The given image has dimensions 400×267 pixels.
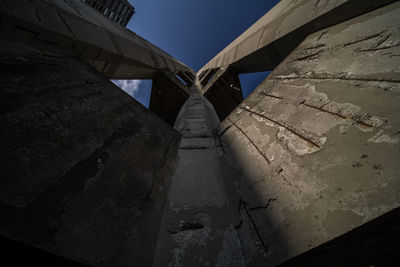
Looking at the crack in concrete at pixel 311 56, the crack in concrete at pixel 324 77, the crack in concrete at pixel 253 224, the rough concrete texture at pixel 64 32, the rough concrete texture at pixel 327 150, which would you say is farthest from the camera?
the crack in concrete at pixel 311 56

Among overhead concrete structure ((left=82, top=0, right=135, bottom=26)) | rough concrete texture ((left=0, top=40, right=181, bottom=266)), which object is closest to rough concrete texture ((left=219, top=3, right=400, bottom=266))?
rough concrete texture ((left=0, top=40, right=181, bottom=266))

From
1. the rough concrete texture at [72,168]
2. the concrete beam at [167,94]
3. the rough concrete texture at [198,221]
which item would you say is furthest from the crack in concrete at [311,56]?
the concrete beam at [167,94]

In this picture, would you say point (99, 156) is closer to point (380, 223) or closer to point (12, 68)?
point (12, 68)

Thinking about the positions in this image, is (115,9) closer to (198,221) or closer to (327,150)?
(198,221)

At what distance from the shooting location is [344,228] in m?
0.57

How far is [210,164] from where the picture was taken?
5.11ft

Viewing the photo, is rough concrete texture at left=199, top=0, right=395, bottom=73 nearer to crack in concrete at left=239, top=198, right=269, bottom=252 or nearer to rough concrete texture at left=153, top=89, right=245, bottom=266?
rough concrete texture at left=153, top=89, right=245, bottom=266

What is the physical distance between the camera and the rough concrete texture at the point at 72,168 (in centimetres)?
62

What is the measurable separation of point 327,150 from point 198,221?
809mm

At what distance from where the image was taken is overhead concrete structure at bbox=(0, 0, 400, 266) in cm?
61

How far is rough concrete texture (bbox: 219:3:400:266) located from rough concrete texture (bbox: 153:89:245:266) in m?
0.11

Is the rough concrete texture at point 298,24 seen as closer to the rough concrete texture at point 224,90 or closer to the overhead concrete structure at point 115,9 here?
the rough concrete texture at point 224,90

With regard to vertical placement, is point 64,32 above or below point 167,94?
above

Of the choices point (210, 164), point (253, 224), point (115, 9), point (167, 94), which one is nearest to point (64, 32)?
point (210, 164)
